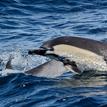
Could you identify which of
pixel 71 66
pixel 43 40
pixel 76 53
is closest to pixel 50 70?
pixel 71 66

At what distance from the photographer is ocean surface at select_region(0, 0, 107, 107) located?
31.8 ft

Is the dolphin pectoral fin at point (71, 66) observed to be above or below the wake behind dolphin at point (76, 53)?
below

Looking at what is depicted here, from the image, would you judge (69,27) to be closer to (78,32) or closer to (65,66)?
(78,32)

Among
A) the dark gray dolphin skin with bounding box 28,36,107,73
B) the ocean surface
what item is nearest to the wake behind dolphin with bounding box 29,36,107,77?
the dark gray dolphin skin with bounding box 28,36,107,73

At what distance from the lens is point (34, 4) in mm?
20828

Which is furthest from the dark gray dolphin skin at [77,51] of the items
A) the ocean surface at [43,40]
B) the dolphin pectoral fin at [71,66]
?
the ocean surface at [43,40]

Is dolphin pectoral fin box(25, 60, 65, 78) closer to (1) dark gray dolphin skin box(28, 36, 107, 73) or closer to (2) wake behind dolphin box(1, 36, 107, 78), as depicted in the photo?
(2) wake behind dolphin box(1, 36, 107, 78)

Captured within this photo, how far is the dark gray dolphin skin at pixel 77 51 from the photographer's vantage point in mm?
11000

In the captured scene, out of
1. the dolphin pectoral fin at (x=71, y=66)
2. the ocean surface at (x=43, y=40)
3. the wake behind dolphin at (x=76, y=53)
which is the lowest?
the ocean surface at (x=43, y=40)

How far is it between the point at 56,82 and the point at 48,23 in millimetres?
7531

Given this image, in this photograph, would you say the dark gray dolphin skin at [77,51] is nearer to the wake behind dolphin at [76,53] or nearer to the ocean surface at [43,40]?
the wake behind dolphin at [76,53]

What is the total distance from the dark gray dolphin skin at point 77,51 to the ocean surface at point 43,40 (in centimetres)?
30

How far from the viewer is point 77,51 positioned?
1102cm

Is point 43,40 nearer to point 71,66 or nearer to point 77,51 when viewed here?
point 71,66
